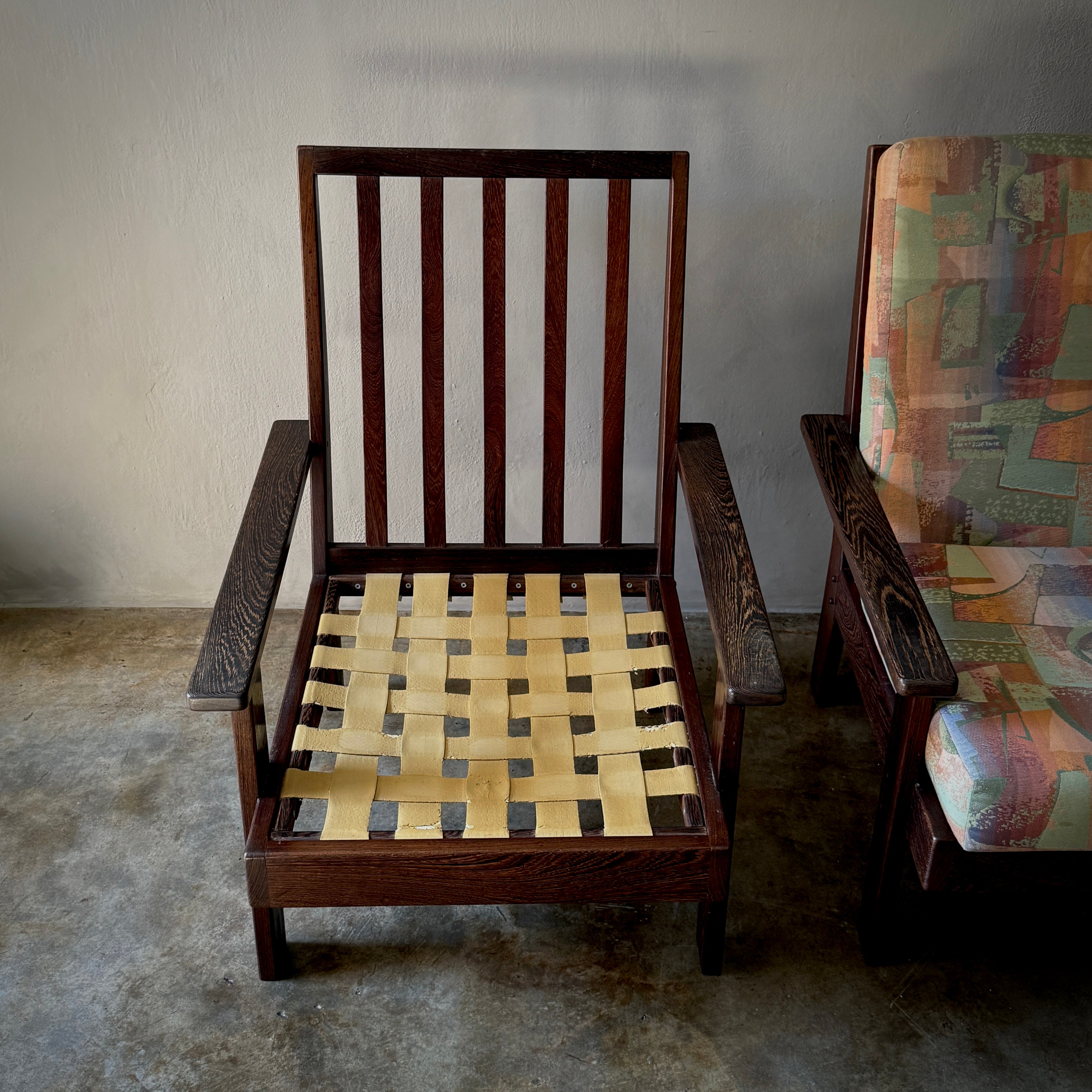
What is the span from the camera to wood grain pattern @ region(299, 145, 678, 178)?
1633 mm

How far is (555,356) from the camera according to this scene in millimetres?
1742

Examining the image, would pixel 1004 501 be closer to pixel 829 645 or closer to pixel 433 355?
pixel 829 645

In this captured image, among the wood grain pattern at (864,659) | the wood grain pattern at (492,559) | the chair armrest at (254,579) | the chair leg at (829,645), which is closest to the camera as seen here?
the chair armrest at (254,579)

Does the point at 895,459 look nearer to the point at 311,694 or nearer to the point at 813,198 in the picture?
the point at 813,198

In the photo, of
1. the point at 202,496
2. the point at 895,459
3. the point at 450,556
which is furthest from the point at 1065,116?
the point at 202,496

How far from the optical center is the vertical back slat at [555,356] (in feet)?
5.46

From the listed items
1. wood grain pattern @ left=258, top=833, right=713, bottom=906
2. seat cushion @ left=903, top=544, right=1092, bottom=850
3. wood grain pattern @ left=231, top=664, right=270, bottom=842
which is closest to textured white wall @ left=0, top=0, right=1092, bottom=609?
seat cushion @ left=903, top=544, right=1092, bottom=850

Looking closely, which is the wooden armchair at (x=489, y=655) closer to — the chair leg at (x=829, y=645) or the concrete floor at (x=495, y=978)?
the concrete floor at (x=495, y=978)

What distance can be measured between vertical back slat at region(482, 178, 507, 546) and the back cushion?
2.00ft

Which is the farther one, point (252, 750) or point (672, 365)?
point (672, 365)

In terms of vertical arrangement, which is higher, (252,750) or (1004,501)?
(1004,501)

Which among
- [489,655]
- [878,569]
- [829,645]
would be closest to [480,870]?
[489,655]

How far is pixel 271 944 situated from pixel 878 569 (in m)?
1.00

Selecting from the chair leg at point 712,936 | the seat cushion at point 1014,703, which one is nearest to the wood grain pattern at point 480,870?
the chair leg at point 712,936
